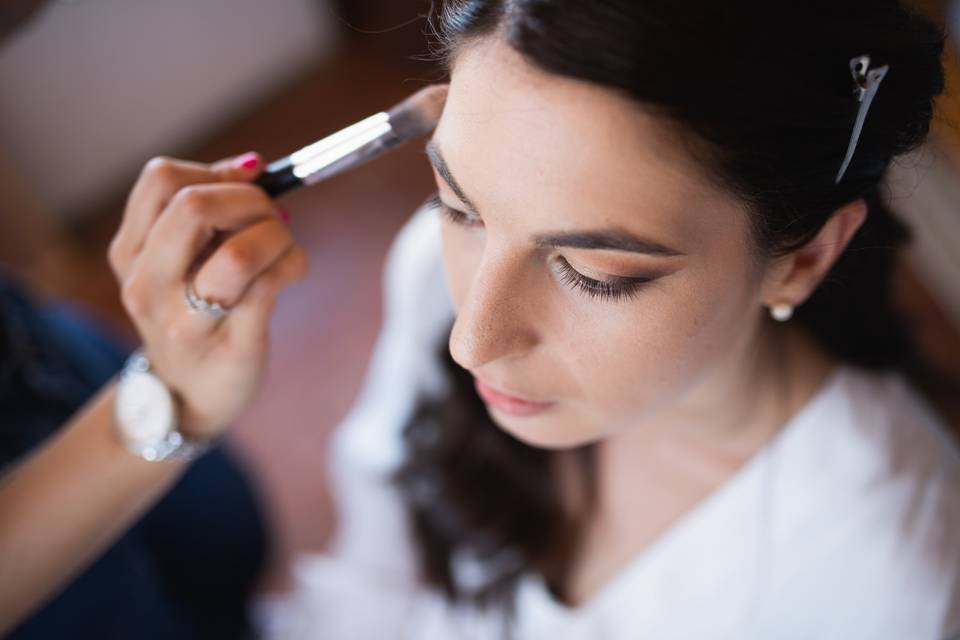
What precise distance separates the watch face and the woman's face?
29 cm

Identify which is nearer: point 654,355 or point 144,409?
point 654,355

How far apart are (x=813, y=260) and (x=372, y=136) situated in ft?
1.16

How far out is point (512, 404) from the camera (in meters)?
0.67

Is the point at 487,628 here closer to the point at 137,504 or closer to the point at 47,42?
the point at 137,504

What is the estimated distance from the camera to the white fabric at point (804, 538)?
0.72m

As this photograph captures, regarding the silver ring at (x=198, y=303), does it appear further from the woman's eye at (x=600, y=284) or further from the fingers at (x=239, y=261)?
the woman's eye at (x=600, y=284)

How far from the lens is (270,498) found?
5.17ft

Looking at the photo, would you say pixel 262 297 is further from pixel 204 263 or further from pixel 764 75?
pixel 764 75

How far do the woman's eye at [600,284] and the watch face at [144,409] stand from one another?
394 mm

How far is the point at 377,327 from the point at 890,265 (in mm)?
1176

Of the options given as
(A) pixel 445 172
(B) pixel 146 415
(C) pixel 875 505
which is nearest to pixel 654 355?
(A) pixel 445 172

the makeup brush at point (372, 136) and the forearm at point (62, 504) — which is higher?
the makeup brush at point (372, 136)

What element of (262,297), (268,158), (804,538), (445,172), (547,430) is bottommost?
(268,158)

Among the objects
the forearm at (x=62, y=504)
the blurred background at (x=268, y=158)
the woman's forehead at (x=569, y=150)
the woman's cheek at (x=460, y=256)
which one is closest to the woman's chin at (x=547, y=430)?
the woman's cheek at (x=460, y=256)
